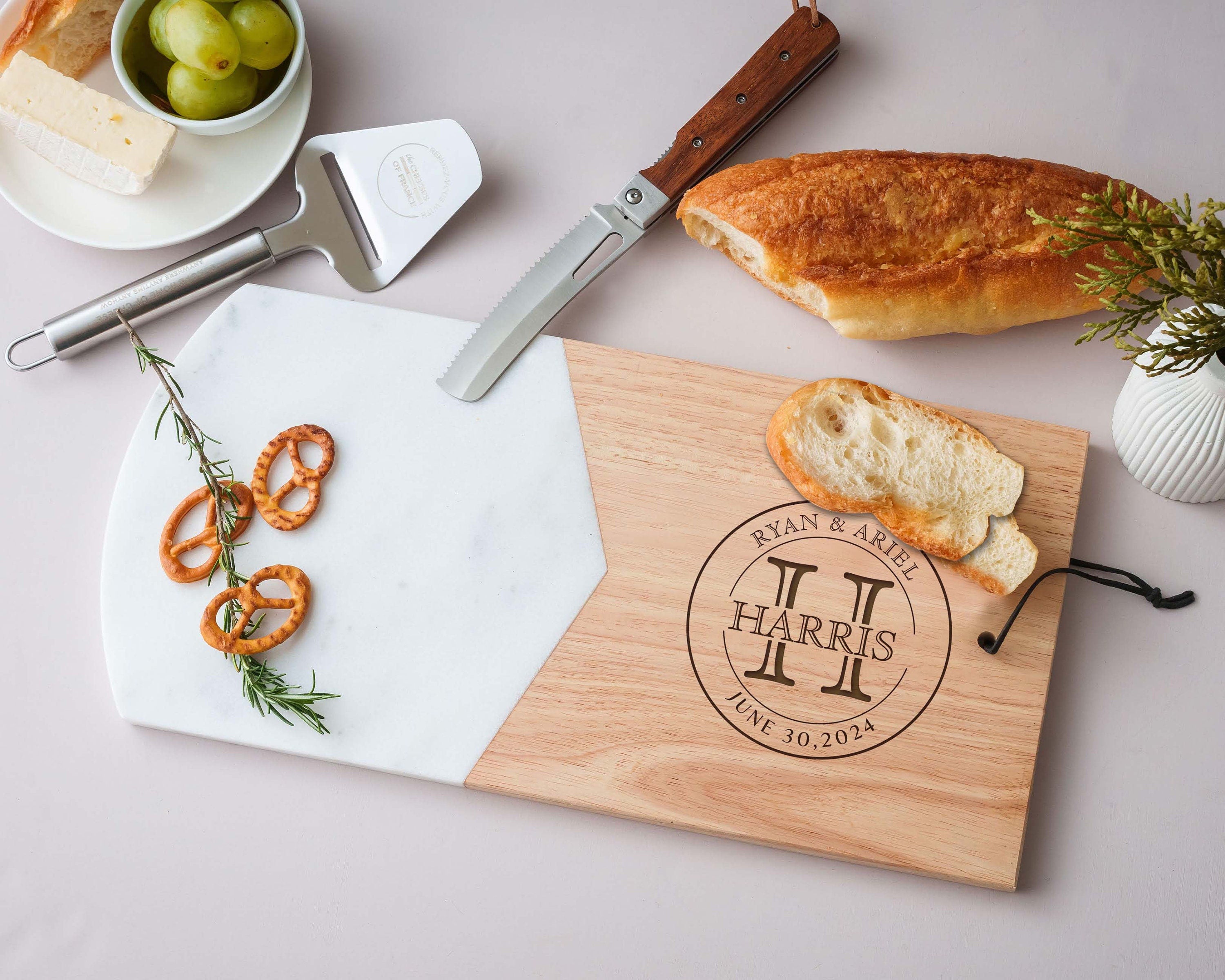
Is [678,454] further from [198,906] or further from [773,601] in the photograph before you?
[198,906]

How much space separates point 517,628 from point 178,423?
608mm

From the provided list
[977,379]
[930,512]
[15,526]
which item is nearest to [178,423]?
[15,526]

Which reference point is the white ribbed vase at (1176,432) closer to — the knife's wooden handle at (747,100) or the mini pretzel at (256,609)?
the knife's wooden handle at (747,100)

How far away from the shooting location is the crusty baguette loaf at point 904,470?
139 cm

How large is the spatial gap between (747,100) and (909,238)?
14.5 inches

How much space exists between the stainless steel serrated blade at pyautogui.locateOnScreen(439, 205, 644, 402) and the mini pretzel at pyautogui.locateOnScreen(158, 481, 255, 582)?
0.36 m

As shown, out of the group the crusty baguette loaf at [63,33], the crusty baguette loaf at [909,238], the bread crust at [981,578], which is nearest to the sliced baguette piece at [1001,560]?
the bread crust at [981,578]

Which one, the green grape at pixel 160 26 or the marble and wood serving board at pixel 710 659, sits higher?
the green grape at pixel 160 26

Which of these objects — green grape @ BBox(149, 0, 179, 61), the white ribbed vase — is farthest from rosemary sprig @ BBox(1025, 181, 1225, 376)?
green grape @ BBox(149, 0, 179, 61)

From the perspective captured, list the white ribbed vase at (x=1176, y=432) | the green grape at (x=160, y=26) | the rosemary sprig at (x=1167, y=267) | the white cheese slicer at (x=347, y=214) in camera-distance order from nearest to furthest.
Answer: the rosemary sprig at (x=1167, y=267)
the white ribbed vase at (x=1176, y=432)
the green grape at (x=160, y=26)
the white cheese slicer at (x=347, y=214)

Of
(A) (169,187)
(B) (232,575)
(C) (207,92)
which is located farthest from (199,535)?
(C) (207,92)

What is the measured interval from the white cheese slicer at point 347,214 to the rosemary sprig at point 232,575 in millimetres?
105

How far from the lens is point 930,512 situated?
4.56 ft

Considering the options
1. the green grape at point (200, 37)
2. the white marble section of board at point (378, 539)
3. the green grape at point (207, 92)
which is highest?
the green grape at point (200, 37)
